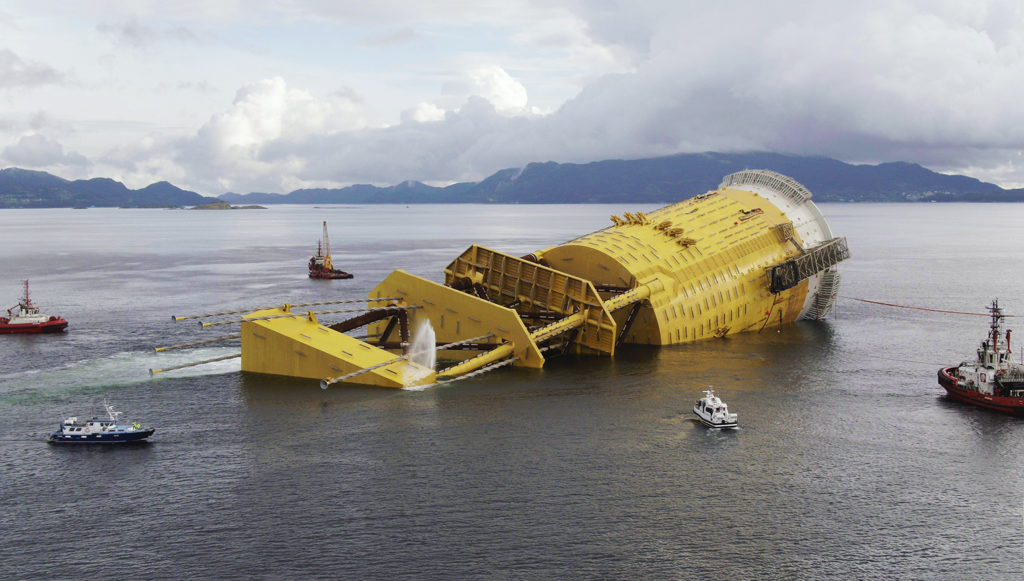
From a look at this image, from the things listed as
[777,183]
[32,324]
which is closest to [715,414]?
[777,183]

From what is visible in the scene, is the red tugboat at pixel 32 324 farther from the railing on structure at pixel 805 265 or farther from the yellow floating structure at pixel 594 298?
→ the railing on structure at pixel 805 265

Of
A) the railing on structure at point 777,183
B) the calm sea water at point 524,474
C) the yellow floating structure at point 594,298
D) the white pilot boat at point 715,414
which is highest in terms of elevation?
the railing on structure at point 777,183

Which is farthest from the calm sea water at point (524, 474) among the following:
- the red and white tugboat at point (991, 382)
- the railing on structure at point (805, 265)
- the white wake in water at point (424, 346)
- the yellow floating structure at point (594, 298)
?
the railing on structure at point (805, 265)

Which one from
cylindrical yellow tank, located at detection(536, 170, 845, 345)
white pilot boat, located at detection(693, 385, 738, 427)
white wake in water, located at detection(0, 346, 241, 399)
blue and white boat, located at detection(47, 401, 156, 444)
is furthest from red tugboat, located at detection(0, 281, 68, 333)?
white pilot boat, located at detection(693, 385, 738, 427)

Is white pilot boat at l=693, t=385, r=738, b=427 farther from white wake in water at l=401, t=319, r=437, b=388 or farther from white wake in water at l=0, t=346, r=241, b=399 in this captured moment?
white wake in water at l=0, t=346, r=241, b=399

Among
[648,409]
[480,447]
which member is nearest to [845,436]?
[648,409]

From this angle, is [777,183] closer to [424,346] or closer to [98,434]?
[424,346]

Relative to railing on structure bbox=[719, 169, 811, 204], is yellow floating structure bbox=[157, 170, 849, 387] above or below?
below
